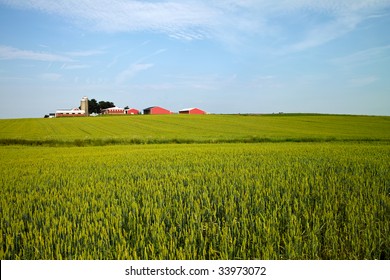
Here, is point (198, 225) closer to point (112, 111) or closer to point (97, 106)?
point (112, 111)

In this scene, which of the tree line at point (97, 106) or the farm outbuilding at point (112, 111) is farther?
the farm outbuilding at point (112, 111)

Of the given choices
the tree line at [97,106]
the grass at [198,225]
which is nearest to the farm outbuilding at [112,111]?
the tree line at [97,106]

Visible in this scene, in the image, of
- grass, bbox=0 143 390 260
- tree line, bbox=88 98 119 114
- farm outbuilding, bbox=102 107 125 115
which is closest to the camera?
grass, bbox=0 143 390 260

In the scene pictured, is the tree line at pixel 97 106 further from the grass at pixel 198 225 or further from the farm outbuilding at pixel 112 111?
the grass at pixel 198 225

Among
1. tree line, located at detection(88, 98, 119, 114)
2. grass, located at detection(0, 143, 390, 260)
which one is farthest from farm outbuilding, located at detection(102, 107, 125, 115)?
grass, located at detection(0, 143, 390, 260)

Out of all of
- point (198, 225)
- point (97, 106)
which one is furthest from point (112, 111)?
point (198, 225)

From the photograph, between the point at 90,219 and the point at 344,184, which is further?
the point at 344,184

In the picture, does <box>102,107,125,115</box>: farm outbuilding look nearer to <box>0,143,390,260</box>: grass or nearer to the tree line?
the tree line

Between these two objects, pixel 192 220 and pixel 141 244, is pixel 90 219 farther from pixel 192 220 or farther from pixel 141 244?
pixel 192 220

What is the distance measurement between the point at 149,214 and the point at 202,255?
2.49 feet
